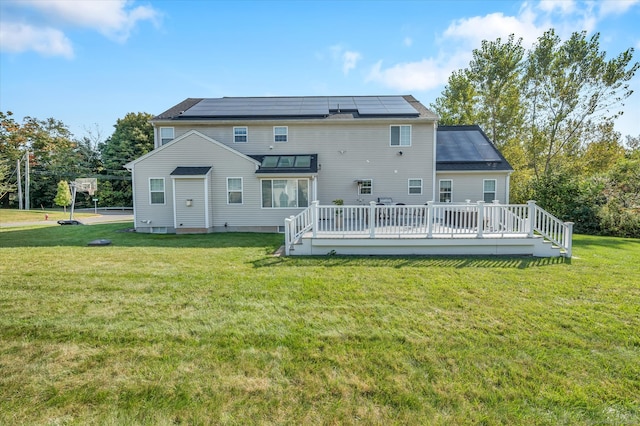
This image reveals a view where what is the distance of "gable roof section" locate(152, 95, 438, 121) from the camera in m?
14.8

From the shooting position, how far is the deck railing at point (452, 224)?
8.17 metres

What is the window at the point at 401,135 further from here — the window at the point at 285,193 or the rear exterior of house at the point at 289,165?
the window at the point at 285,193

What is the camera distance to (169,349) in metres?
3.49

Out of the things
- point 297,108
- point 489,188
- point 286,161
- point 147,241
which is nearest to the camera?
point 147,241

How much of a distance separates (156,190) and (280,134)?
20.9 feet

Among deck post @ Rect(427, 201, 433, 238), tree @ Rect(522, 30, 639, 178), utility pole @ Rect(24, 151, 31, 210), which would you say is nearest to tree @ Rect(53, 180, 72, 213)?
utility pole @ Rect(24, 151, 31, 210)

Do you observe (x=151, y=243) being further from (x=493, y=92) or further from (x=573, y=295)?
(x=493, y=92)

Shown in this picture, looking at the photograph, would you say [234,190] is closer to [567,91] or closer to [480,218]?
[480,218]

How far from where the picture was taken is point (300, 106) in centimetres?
1620

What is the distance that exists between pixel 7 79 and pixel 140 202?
333 inches

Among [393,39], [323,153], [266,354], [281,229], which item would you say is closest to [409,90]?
[393,39]

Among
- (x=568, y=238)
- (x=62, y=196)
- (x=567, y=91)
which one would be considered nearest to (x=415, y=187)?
(x=568, y=238)

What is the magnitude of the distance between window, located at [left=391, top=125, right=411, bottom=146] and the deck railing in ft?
22.2

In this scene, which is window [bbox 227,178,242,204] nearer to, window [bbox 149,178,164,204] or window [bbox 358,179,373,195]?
window [bbox 149,178,164,204]
